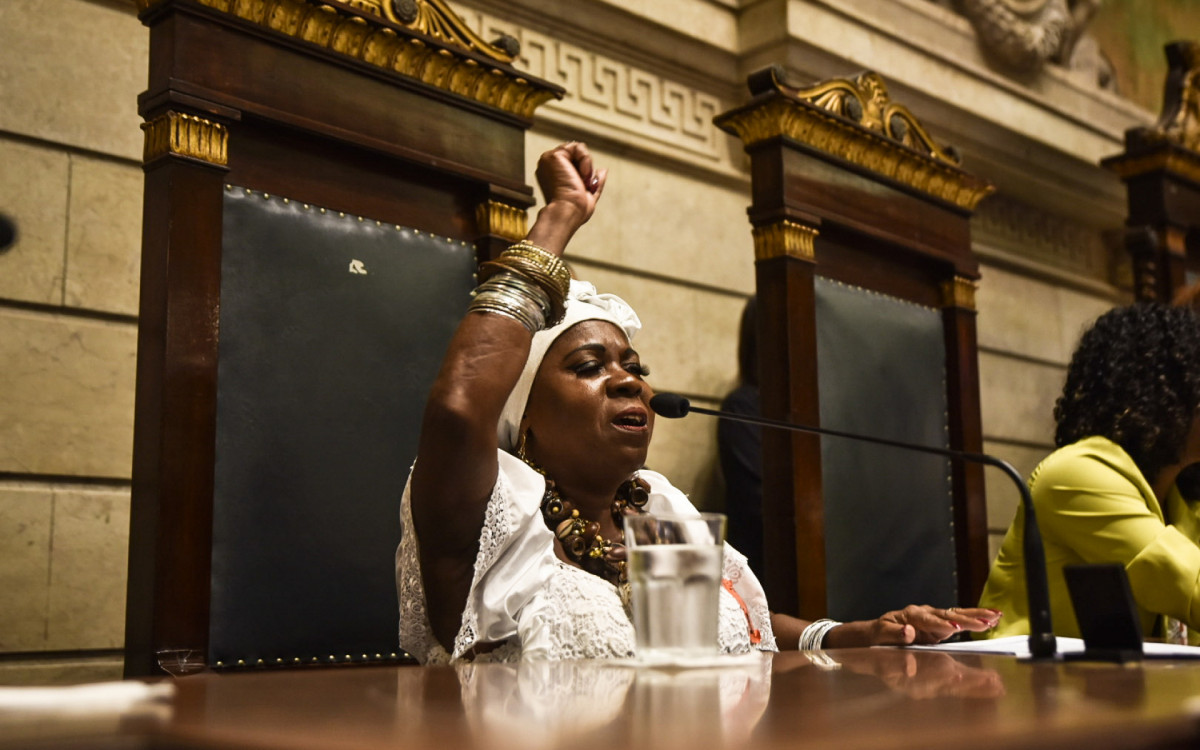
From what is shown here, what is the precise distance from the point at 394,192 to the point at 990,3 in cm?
356

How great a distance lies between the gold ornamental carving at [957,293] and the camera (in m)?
3.45

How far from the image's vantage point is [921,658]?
1.41 meters

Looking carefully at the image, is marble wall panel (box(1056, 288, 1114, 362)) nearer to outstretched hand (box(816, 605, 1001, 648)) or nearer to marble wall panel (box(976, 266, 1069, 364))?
marble wall panel (box(976, 266, 1069, 364))

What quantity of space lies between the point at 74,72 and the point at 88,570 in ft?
3.75

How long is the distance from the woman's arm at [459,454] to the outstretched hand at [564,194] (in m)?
0.06

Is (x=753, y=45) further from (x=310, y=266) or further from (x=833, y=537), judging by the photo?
(x=310, y=266)

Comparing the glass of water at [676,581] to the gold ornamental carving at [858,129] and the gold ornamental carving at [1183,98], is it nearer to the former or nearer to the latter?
the gold ornamental carving at [858,129]

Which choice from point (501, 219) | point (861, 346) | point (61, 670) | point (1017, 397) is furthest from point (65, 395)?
point (1017, 397)

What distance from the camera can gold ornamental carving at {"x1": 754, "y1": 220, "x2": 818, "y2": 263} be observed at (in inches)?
116

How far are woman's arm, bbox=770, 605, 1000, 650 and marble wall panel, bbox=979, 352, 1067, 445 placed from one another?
11.5 feet

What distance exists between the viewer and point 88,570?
2.74 metres

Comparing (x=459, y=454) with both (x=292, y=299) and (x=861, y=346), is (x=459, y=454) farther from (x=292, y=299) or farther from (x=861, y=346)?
(x=861, y=346)

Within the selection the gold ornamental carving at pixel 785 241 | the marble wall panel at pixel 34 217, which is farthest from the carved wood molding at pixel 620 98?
the marble wall panel at pixel 34 217

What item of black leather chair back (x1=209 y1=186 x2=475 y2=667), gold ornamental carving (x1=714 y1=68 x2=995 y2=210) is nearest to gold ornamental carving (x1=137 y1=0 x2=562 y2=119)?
black leather chair back (x1=209 y1=186 x2=475 y2=667)
